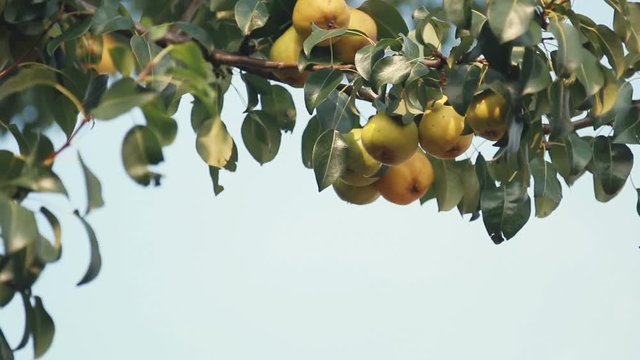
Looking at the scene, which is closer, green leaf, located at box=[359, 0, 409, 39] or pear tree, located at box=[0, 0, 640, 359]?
pear tree, located at box=[0, 0, 640, 359]

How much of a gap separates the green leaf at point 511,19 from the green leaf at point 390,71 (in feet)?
0.72

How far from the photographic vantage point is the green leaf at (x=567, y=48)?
6.10ft

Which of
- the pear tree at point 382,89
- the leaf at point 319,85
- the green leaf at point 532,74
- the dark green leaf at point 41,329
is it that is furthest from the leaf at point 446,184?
the dark green leaf at point 41,329

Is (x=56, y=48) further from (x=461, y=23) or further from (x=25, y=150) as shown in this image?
(x=461, y=23)

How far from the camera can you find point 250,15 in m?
2.22

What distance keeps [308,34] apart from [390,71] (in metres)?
0.27

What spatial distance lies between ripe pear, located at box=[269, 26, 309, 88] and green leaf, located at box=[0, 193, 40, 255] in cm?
81

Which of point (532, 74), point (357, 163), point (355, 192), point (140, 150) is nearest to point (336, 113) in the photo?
point (357, 163)

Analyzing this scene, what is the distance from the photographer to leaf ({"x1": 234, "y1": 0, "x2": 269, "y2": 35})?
220 cm

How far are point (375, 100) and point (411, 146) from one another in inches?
3.9

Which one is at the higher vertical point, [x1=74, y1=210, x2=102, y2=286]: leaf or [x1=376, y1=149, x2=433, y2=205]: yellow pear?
[x1=376, y1=149, x2=433, y2=205]: yellow pear

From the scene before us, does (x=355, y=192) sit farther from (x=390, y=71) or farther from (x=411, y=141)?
(x=390, y=71)

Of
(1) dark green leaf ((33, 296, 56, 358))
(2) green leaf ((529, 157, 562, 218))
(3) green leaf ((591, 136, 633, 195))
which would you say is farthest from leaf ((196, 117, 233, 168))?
(3) green leaf ((591, 136, 633, 195))

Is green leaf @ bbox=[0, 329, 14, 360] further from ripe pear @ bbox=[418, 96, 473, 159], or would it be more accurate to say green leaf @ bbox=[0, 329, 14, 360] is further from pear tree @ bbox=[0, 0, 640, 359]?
ripe pear @ bbox=[418, 96, 473, 159]
